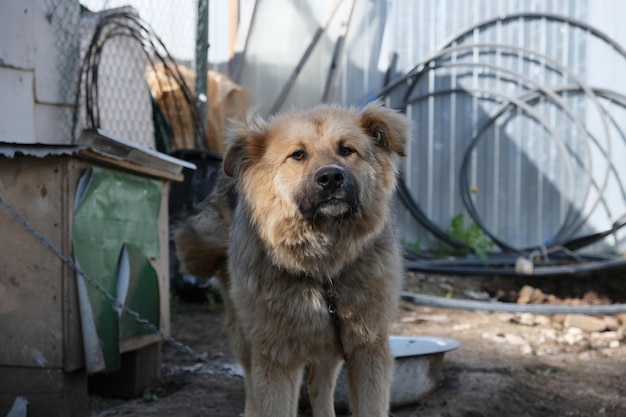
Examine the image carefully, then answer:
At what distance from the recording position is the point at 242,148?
3.38 metres

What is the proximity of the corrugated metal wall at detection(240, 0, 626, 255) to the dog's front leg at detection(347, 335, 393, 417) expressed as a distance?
5902mm

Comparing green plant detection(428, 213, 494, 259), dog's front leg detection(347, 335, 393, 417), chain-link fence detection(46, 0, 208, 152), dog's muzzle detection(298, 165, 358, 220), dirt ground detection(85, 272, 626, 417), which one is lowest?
dirt ground detection(85, 272, 626, 417)

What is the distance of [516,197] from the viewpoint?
29.8 ft

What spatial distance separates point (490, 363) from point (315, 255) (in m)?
2.41

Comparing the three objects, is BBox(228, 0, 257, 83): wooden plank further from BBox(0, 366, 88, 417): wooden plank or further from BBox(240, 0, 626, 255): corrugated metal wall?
BBox(0, 366, 88, 417): wooden plank

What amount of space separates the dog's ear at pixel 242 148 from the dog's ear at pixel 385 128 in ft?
1.67

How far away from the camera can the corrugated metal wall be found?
8914 mm

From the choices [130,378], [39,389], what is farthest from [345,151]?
[130,378]

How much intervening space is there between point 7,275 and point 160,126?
4044 millimetres

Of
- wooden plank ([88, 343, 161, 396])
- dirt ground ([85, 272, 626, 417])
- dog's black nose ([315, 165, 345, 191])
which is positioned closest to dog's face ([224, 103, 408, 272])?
dog's black nose ([315, 165, 345, 191])

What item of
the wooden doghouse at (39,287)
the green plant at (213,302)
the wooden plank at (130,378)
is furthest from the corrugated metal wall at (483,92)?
the wooden doghouse at (39,287)

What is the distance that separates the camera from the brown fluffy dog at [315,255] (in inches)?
123

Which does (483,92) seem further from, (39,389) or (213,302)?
(39,389)

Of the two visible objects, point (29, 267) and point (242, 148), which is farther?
point (29, 267)
